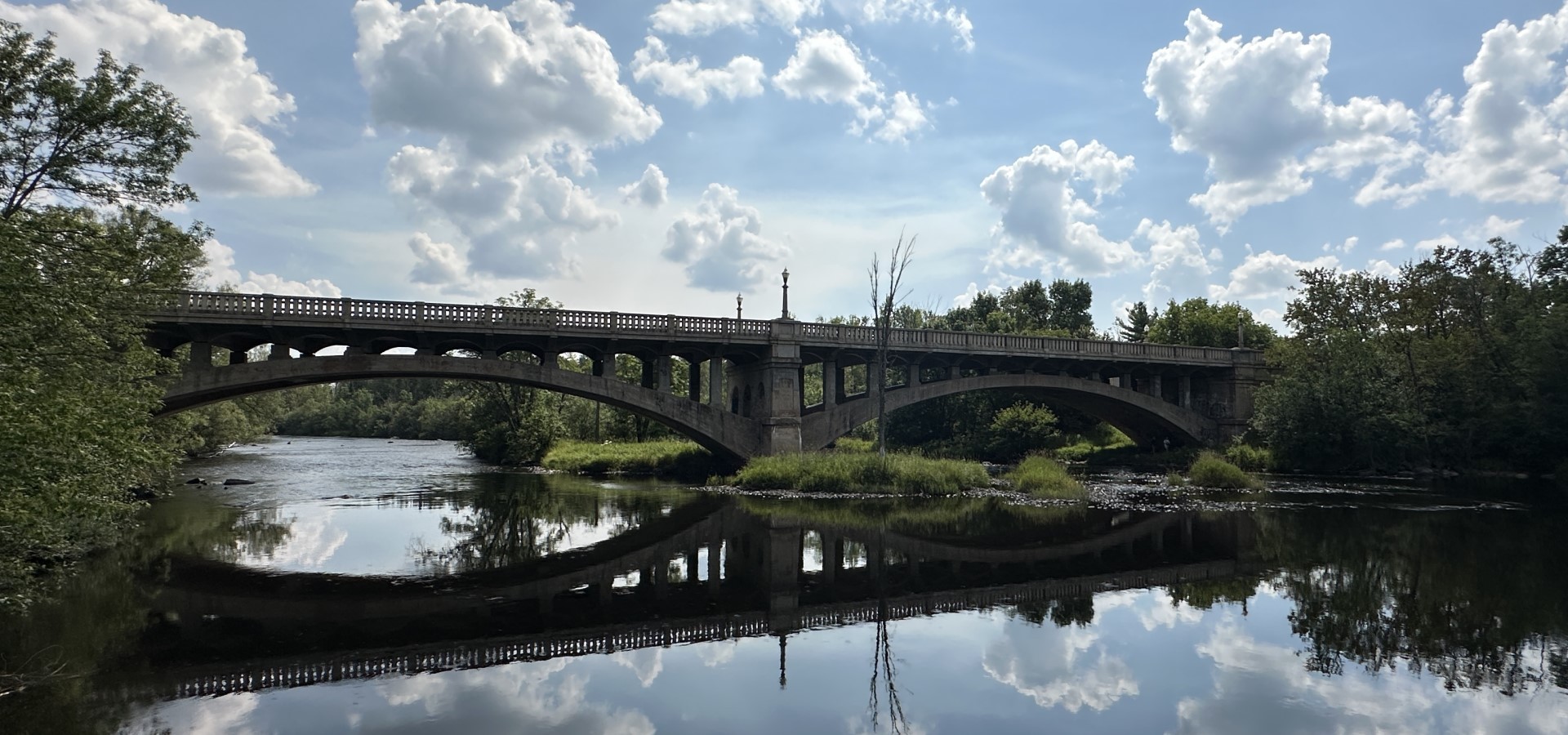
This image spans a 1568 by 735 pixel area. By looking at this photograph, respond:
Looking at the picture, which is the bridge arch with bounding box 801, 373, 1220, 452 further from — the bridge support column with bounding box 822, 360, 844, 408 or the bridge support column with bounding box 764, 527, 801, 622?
the bridge support column with bounding box 764, 527, 801, 622

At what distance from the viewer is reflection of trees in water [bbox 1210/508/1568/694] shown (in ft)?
36.0

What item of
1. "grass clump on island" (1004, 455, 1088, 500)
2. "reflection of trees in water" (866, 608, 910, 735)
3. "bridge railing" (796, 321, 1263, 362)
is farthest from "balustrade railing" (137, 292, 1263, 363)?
"reflection of trees in water" (866, 608, 910, 735)

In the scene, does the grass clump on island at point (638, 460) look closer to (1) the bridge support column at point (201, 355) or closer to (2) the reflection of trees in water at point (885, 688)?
(1) the bridge support column at point (201, 355)

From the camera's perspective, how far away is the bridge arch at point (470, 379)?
30578 mm

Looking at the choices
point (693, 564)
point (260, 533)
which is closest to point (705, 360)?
point (260, 533)

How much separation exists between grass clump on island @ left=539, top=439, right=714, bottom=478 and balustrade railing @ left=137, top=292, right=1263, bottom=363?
8.38m

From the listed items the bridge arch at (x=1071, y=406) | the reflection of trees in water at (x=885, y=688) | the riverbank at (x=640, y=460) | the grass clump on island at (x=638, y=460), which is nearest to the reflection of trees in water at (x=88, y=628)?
the reflection of trees in water at (x=885, y=688)

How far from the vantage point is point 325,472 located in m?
46.5

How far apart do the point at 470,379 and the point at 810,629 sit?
83.4 ft

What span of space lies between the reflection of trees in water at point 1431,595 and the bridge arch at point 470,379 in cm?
2231

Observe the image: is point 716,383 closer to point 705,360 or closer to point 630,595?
point 705,360

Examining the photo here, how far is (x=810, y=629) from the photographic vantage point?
1286 centimetres

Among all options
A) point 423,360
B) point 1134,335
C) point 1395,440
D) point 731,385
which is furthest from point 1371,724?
point 1134,335

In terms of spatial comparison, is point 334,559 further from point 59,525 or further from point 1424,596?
point 1424,596
